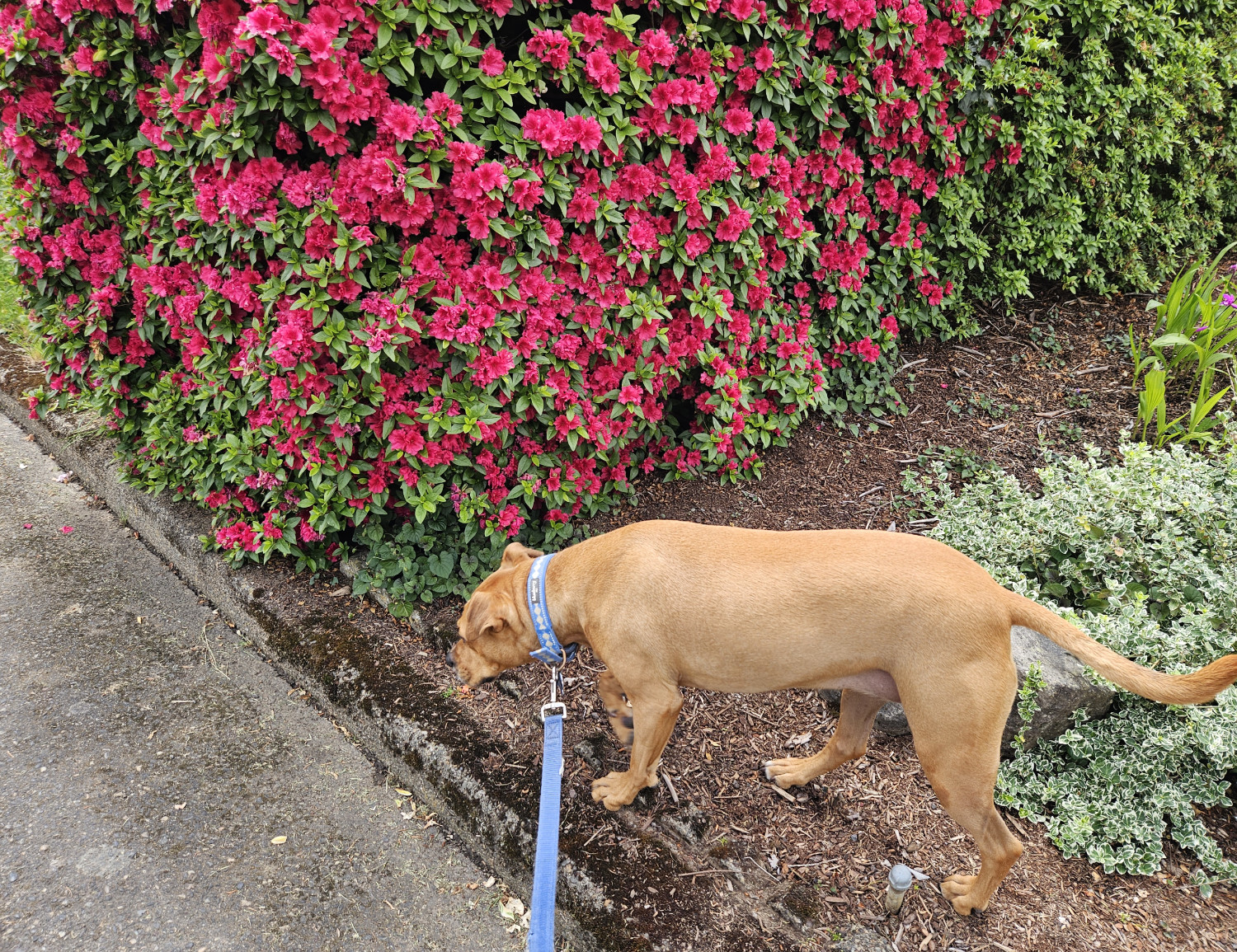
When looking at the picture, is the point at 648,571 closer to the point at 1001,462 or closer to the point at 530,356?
the point at 530,356

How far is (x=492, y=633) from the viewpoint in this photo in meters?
3.04

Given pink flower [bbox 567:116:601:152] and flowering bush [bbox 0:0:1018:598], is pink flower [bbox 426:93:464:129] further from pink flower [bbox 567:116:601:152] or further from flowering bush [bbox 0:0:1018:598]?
pink flower [bbox 567:116:601:152]

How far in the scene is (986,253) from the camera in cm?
529

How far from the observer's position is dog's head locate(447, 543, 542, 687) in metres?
2.99

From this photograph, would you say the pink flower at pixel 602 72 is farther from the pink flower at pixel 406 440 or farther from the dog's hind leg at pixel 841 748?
the dog's hind leg at pixel 841 748

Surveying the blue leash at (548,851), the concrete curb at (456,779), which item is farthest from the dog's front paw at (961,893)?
the blue leash at (548,851)

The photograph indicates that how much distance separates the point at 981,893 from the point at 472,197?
10.4ft

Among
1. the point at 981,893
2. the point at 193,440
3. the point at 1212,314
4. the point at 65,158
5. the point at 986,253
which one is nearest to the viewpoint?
the point at 981,893

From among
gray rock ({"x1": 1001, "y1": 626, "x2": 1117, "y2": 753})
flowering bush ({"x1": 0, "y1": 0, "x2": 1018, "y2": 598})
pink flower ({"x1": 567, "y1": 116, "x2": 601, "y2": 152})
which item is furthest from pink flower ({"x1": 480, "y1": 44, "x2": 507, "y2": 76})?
gray rock ({"x1": 1001, "y1": 626, "x2": 1117, "y2": 753})

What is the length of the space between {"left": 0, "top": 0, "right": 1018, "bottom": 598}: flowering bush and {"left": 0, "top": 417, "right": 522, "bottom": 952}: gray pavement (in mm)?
762

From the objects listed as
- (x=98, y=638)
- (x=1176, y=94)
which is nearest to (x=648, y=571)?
(x=98, y=638)

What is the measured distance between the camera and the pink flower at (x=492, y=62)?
318cm

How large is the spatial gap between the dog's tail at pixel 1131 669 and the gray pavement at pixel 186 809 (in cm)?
215

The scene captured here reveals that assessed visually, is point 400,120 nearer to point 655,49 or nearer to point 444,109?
point 444,109
